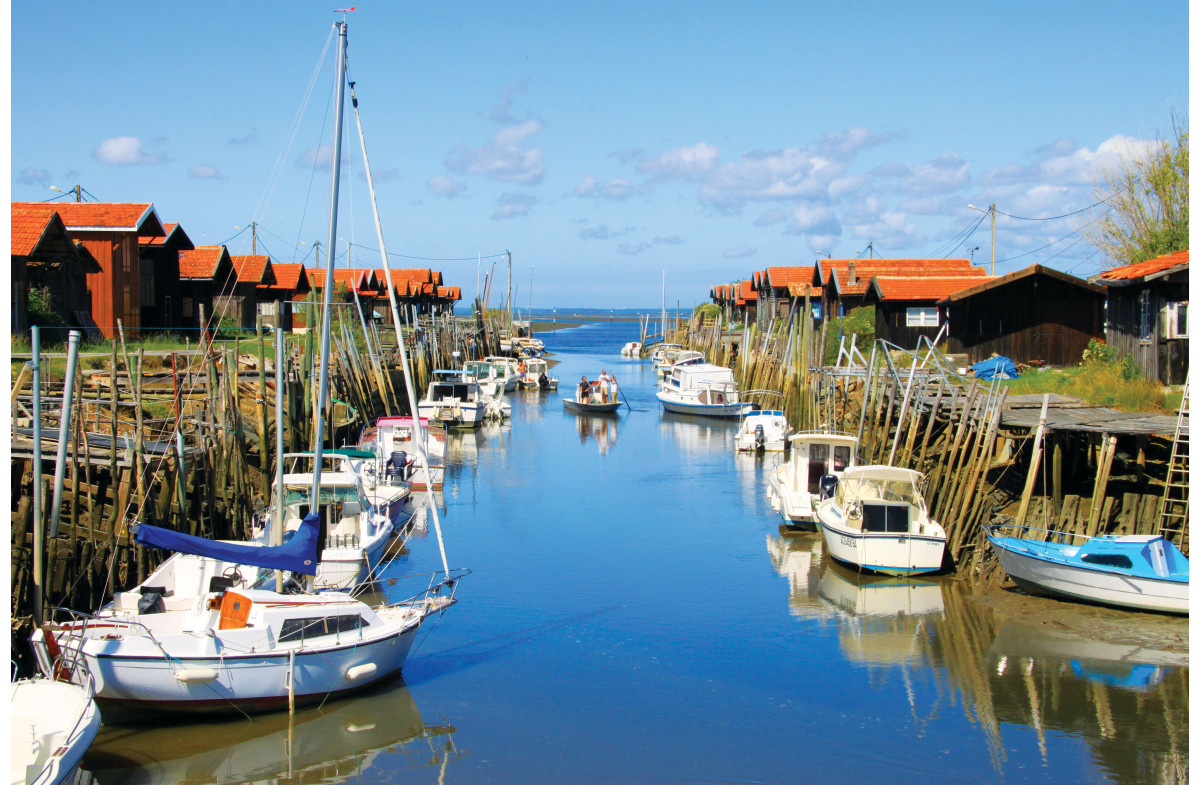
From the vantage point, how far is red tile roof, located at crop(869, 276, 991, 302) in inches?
1631

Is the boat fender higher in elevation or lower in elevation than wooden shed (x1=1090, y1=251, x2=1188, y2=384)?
lower

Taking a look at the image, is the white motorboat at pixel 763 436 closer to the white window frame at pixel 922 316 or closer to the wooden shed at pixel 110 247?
the white window frame at pixel 922 316

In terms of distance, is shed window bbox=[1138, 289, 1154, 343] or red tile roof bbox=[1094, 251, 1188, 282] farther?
shed window bbox=[1138, 289, 1154, 343]

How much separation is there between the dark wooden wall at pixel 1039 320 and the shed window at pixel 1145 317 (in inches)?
458

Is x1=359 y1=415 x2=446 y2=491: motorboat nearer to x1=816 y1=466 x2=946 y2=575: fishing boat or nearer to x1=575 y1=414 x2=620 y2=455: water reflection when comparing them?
x1=575 y1=414 x2=620 y2=455: water reflection

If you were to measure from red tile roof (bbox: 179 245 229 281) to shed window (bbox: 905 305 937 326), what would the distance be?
30.1 m

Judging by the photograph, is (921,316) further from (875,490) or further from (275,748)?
(275,748)

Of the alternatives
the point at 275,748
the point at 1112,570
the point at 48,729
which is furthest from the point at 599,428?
the point at 48,729

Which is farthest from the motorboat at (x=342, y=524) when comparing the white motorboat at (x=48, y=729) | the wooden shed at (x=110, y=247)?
the wooden shed at (x=110, y=247)

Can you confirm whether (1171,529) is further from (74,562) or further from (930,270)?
(930,270)

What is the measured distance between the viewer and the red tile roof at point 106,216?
1394 inches

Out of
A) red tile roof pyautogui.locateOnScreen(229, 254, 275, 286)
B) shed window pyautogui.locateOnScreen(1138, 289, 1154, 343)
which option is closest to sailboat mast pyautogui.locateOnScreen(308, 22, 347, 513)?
shed window pyautogui.locateOnScreen(1138, 289, 1154, 343)

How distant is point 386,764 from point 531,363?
174 ft

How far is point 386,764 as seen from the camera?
1274 cm
